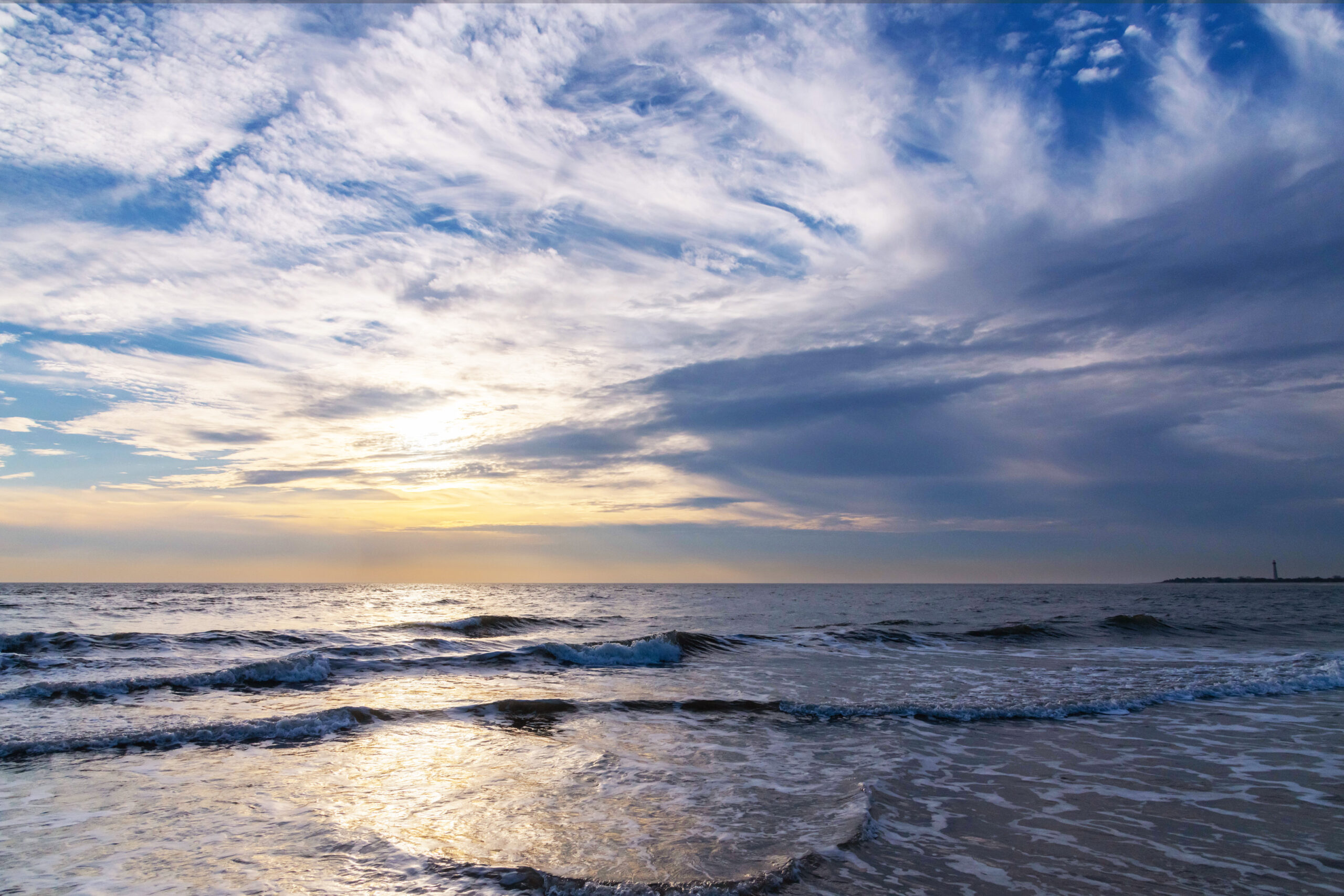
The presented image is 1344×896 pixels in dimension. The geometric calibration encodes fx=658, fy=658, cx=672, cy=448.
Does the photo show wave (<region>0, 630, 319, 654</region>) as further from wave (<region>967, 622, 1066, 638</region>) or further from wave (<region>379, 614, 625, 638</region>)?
wave (<region>967, 622, 1066, 638</region>)

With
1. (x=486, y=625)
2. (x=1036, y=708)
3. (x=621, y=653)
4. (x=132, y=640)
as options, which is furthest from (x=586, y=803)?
(x=486, y=625)

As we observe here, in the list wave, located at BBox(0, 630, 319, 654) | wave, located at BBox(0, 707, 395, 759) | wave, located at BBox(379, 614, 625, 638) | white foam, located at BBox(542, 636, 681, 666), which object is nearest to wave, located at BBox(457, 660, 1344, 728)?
wave, located at BBox(0, 707, 395, 759)

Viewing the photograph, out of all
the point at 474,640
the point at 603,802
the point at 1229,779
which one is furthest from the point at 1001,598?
the point at 603,802

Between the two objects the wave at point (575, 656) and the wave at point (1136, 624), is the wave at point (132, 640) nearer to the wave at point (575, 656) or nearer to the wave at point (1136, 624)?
the wave at point (575, 656)

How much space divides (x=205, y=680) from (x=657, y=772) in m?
13.7

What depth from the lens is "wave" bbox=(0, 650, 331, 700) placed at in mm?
14844

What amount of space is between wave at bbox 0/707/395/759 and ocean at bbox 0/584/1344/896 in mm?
64

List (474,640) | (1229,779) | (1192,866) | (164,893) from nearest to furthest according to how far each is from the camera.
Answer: (164,893), (1192,866), (1229,779), (474,640)

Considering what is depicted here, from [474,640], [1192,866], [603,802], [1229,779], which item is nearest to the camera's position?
[1192,866]

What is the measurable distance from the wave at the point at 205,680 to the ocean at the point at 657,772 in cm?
9

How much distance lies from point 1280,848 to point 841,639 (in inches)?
895

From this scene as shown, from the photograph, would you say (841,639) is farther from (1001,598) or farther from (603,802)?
(1001,598)

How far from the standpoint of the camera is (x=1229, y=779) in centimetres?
929

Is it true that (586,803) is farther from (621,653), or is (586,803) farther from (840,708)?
(621,653)
